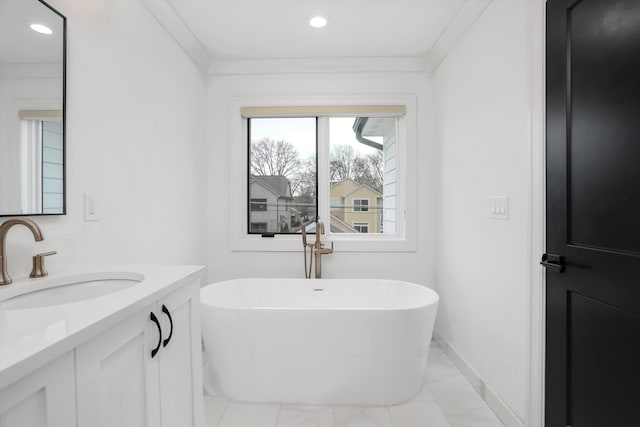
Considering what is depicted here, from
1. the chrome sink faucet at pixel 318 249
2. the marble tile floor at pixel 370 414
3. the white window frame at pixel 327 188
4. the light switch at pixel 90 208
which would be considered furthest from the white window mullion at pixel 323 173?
the light switch at pixel 90 208

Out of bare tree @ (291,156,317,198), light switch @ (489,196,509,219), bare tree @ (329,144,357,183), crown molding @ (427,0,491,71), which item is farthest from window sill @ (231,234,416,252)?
crown molding @ (427,0,491,71)

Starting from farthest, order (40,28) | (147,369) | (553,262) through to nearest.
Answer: (553,262) < (40,28) < (147,369)

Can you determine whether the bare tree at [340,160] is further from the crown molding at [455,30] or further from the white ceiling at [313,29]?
the crown molding at [455,30]

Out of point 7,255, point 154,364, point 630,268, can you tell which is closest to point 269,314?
point 154,364

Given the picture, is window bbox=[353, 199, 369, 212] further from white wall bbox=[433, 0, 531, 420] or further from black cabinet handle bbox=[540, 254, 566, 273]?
black cabinet handle bbox=[540, 254, 566, 273]

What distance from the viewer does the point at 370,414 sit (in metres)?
1.74

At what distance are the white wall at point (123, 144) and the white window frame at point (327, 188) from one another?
0.39 metres

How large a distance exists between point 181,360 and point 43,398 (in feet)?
1.76

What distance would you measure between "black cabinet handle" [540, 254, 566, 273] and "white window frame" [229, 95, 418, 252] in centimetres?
135

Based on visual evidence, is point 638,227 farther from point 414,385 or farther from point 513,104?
point 414,385

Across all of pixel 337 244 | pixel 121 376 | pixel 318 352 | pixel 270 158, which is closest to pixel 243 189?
pixel 270 158

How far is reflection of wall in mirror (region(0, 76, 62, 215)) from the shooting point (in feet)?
3.29

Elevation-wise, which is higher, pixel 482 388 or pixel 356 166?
pixel 356 166

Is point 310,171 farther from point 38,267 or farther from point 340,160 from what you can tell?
point 38,267
